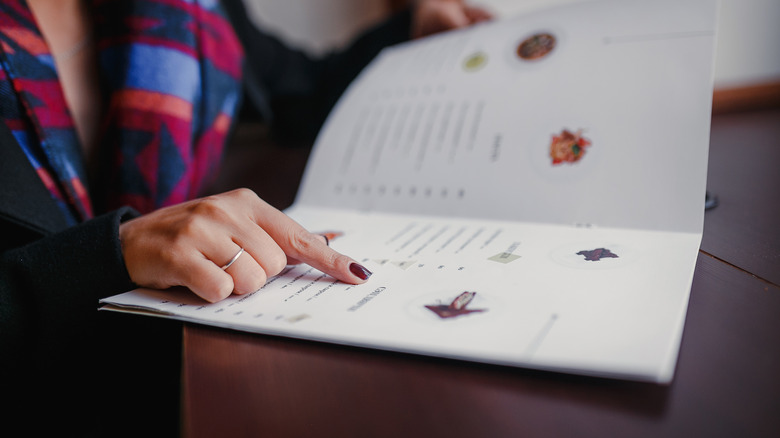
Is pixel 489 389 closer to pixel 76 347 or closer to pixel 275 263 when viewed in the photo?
pixel 275 263

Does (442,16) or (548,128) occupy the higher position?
(442,16)

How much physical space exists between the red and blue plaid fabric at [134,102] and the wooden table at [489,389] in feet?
1.16

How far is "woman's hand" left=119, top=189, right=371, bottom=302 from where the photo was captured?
0.30 metres

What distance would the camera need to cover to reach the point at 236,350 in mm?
255

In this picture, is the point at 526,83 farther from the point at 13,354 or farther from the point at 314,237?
the point at 13,354

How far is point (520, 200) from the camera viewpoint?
1.32 feet

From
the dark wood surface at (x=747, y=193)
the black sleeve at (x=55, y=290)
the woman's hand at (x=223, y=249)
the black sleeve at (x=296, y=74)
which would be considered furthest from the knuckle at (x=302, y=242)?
the black sleeve at (x=296, y=74)

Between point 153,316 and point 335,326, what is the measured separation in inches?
5.0

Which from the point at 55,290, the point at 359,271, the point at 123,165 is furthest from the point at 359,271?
the point at 123,165

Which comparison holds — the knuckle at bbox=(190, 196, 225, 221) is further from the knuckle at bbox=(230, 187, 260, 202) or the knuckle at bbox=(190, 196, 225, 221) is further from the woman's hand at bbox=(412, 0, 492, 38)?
the woman's hand at bbox=(412, 0, 492, 38)

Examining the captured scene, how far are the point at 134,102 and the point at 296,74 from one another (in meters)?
0.36

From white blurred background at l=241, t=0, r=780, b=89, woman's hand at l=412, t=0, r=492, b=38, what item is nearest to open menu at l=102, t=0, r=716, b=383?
woman's hand at l=412, t=0, r=492, b=38

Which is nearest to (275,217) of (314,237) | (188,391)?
(314,237)

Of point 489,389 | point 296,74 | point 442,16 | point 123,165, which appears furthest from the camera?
point 296,74
